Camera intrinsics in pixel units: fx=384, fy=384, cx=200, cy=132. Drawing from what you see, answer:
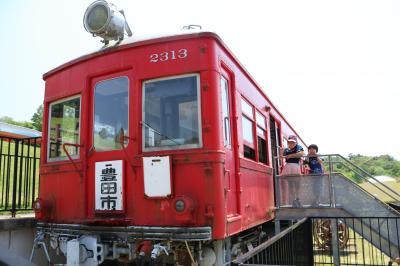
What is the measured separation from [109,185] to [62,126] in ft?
4.78

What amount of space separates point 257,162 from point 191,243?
231 centimetres

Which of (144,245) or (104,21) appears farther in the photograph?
(104,21)

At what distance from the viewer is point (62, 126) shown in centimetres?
579

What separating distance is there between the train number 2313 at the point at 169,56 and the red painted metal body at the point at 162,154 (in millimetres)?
53

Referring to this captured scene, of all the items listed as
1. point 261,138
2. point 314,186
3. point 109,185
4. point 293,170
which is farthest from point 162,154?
point 293,170

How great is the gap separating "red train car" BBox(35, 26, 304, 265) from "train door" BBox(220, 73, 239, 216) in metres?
0.01

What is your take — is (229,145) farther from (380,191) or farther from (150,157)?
(380,191)

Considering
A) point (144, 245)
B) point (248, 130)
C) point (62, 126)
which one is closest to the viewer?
point (144, 245)

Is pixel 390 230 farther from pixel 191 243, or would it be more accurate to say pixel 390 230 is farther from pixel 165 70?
pixel 165 70

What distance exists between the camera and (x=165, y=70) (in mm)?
4762

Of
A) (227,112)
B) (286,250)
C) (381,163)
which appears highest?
(381,163)

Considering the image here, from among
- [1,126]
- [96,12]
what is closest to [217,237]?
[96,12]

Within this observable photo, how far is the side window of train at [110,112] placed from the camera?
5078 mm

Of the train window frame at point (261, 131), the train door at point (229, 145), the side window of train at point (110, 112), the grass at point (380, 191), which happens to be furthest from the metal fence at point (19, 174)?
the grass at point (380, 191)
